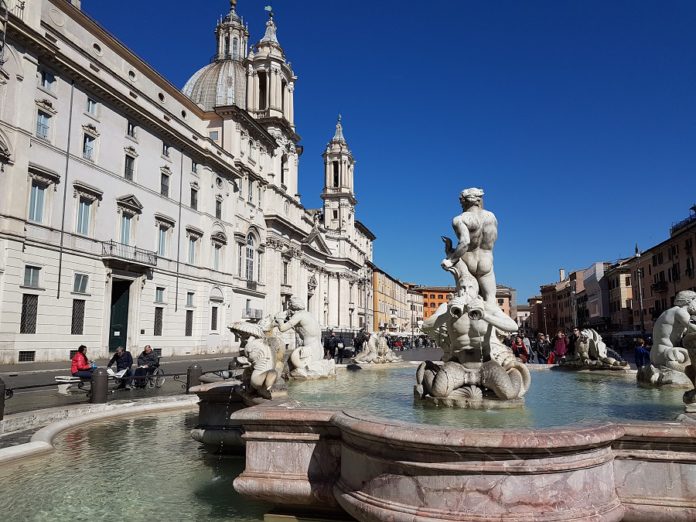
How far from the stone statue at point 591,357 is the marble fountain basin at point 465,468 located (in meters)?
6.53

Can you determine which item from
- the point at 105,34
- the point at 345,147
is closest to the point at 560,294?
the point at 345,147

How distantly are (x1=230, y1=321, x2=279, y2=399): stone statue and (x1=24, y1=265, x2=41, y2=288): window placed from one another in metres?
19.7

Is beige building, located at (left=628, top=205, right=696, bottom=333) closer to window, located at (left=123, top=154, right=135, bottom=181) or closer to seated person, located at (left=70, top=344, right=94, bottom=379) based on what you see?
window, located at (left=123, top=154, right=135, bottom=181)

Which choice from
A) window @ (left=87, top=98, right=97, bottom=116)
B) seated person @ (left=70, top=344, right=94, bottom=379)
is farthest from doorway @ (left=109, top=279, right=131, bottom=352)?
seated person @ (left=70, top=344, right=94, bottom=379)

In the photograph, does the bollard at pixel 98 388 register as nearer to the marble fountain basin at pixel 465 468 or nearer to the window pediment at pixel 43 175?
the marble fountain basin at pixel 465 468

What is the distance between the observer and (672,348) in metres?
7.24

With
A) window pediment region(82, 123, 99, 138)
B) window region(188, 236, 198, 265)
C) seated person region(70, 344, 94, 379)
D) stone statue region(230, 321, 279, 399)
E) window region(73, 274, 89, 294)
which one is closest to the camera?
stone statue region(230, 321, 279, 399)

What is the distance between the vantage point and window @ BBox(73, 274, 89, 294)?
78.8 ft

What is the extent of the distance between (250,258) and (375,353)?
31.7 m

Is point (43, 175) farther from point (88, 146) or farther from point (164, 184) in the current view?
point (164, 184)

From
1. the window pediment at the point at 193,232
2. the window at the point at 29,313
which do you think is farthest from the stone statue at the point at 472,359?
the window pediment at the point at 193,232

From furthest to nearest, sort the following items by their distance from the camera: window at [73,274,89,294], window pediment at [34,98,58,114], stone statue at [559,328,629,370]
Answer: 1. window at [73,274,89,294]
2. window pediment at [34,98,58,114]
3. stone statue at [559,328,629,370]

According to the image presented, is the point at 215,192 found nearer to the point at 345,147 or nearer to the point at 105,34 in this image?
the point at 105,34

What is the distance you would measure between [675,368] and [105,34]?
31.4 metres
